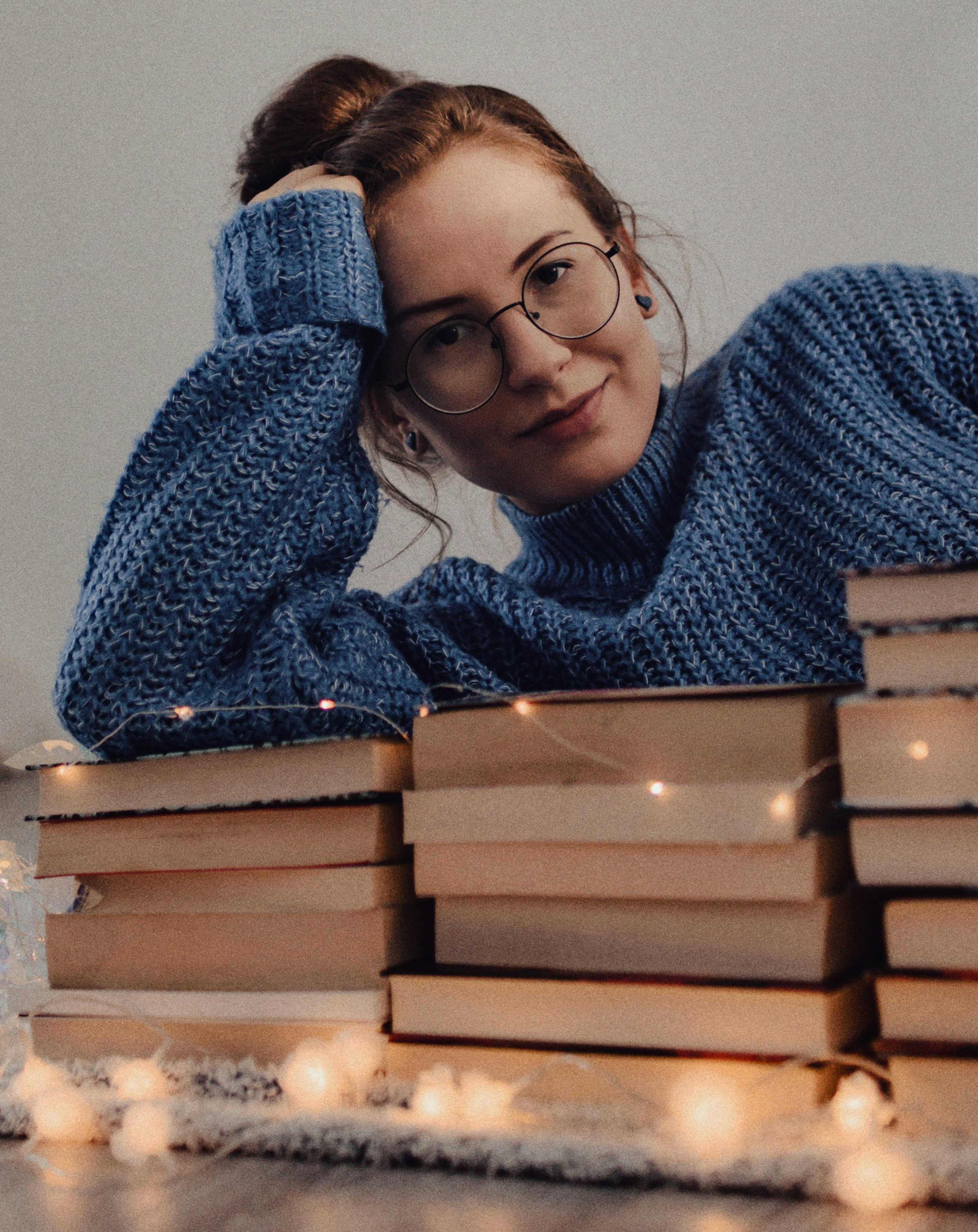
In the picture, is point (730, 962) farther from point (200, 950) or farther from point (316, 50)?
Answer: point (316, 50)

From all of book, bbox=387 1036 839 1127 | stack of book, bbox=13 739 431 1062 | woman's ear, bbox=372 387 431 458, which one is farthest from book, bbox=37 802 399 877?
woman's ear, bbox=372 387 431 458

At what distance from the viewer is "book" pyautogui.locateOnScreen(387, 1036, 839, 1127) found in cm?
46

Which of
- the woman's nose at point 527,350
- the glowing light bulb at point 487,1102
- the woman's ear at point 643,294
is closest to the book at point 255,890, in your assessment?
the glowing light bulb at point 487,1102

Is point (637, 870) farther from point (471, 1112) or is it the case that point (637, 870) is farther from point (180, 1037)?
point (180, 1037)

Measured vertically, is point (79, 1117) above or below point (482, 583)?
below

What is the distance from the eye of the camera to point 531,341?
3.10 ft

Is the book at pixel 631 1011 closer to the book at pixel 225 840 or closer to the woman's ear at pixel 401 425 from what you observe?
the book at pixel 225 840

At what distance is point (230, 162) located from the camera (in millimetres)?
1734

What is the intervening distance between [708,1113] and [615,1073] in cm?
5

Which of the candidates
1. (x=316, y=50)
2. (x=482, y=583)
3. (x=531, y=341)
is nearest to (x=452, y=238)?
(x=531, y=341)

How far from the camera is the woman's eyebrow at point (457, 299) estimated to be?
949 mm

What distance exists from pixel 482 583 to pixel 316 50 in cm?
111

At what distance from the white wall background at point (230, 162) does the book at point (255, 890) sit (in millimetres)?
941

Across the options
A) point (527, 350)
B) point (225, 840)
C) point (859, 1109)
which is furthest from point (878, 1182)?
point (527, 350)
